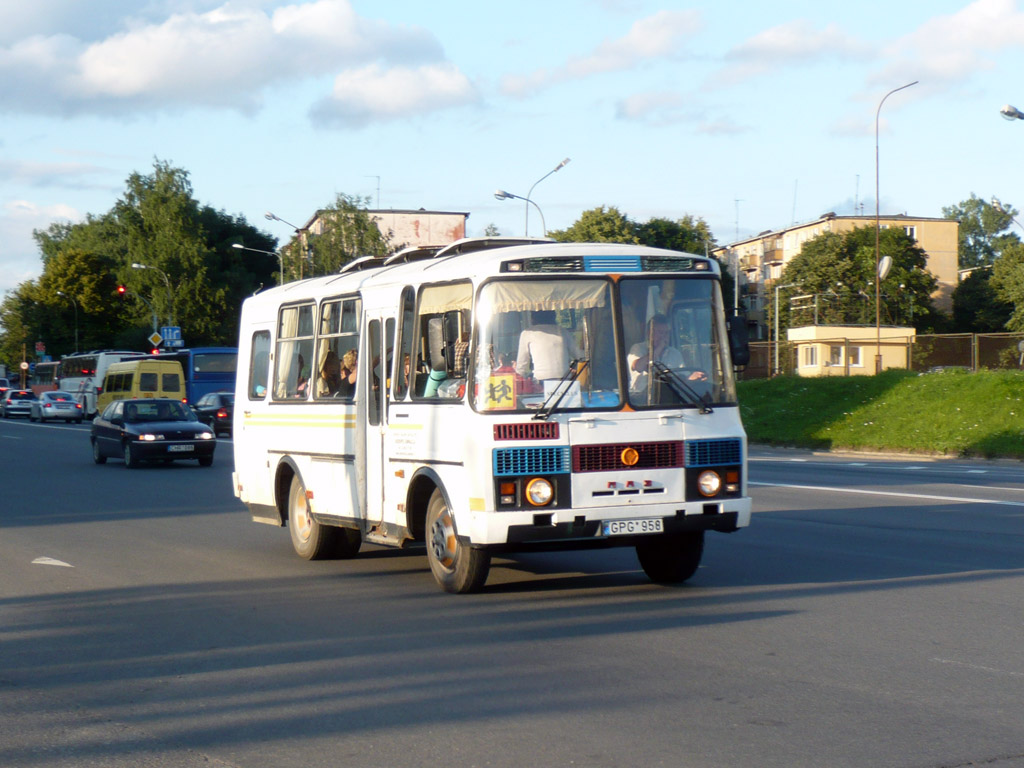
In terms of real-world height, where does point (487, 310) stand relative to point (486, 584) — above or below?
above

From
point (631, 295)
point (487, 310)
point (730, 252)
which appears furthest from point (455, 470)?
point (730, 252)

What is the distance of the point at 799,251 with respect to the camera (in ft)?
347

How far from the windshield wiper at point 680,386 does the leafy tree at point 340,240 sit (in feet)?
221

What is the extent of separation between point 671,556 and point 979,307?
97.2 meters

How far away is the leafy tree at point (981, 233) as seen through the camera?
140 metres

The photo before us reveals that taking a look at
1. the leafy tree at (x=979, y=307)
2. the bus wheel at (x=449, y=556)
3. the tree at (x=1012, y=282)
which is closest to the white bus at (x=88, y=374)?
the tree at (x=1012, y=282)

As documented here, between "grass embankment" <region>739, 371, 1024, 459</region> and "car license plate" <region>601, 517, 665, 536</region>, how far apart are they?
941 inches

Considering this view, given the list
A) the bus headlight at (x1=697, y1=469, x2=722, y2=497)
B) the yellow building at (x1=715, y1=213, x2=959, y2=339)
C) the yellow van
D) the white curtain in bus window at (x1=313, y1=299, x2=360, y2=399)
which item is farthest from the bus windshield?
the yellow building at (x1=715, y1=213, x2=959, y2=339)

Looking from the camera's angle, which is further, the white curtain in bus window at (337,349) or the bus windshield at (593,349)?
the white curtain in bus window at (337,349)

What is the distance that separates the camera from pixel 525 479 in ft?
30.2

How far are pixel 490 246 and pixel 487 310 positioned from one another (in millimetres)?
1840

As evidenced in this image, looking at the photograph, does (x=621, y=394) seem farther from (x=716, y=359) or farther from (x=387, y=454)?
(x=387, y=454)

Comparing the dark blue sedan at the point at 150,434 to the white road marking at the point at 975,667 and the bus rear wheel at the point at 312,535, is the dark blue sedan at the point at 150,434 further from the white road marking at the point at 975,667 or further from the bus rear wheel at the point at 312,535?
the white road marking at the point at 975,667

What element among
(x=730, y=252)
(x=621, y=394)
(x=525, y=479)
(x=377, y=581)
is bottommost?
(x=377, y=581)
